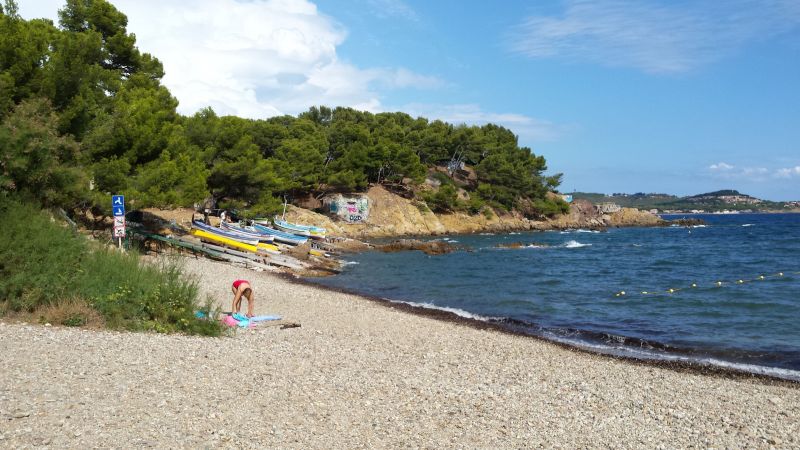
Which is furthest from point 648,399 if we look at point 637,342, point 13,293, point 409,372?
point 13,293

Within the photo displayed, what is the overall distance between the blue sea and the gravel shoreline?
3265mm

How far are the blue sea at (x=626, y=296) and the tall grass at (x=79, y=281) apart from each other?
32.3ft

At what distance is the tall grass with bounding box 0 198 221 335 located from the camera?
1027cm

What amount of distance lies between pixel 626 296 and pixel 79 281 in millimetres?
20013

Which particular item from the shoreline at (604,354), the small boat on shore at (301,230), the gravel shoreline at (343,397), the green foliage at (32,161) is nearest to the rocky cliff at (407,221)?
the small boat on shore at (301,230)

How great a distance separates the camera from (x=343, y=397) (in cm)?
794

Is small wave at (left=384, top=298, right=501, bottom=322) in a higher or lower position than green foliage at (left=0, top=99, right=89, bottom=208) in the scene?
lower

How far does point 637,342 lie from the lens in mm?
15234

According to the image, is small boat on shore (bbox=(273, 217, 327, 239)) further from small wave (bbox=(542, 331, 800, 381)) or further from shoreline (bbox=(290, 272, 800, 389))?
small wave (bbox=(542, 331, 800, 381))

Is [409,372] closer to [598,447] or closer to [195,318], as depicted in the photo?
[598,447]

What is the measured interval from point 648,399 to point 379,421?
4822mm

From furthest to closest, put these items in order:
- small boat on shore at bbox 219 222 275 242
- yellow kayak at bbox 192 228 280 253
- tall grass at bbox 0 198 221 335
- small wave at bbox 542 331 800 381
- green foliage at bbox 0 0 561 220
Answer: small boat on shore at bbox 219 222 275 242 < yellow kayak at bbox 192 228 280 253 < green foliage at bbox 0 0 561 220 < small wave at bbox 542 331 800 381 < tall grass at bbox 0 198 221 335

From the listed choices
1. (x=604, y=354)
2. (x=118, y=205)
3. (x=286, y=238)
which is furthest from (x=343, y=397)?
(x=286, y=238)

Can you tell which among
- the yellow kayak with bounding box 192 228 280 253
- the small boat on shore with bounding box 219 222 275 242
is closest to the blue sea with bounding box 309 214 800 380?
the yellow kayak with bounding box 192 228 280 253
